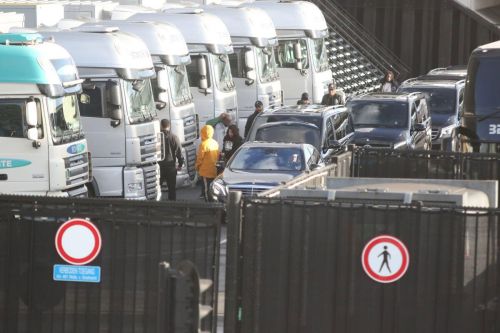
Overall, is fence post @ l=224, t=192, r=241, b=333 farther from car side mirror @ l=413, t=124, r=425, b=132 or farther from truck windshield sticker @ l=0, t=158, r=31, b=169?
car side mirror @ l=413, t=124, r=425, b=132

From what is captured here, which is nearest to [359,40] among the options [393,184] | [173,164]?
[173,164]

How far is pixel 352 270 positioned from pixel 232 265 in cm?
84

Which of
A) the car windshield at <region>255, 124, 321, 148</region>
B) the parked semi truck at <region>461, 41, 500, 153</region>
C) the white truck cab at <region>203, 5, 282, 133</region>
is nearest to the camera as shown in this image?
the parked semi truck at <region>461, 41, 500, 153</region>

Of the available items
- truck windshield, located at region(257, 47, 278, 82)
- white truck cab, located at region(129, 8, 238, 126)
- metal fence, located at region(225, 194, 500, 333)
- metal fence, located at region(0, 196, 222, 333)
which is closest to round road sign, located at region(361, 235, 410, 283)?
metal fence, located at region(225, 194, 500, 333)

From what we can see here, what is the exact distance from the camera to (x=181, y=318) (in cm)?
687

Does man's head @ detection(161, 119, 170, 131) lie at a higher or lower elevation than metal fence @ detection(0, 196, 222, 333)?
lower

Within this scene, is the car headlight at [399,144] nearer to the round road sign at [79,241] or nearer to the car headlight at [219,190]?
the car headlight at [219,190]

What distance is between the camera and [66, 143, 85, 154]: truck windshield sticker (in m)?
22.3

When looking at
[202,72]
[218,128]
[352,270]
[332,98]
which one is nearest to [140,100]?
[218,128]

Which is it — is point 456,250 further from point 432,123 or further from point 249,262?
point 432,123

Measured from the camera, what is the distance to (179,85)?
95.6 feet

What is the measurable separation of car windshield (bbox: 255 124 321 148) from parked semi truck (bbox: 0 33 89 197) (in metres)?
5.10

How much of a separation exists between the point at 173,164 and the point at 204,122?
14.6 feet

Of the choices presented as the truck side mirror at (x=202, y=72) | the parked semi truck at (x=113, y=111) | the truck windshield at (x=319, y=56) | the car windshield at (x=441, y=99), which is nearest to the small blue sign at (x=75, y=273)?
the parked semi truck at (x=113, y=111)
